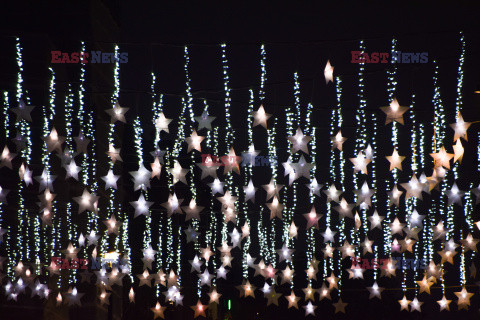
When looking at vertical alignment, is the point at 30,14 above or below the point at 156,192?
above

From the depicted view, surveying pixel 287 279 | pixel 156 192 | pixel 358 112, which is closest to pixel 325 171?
pixel 287 279

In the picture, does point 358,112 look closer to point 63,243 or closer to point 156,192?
point 63,243

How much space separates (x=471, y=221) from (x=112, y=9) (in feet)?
86.4

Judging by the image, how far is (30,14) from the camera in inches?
1033

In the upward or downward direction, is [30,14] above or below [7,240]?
above

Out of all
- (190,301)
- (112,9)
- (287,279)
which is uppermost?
(112,9)

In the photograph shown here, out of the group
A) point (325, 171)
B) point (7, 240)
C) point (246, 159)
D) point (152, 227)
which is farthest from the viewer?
point (152, 227)

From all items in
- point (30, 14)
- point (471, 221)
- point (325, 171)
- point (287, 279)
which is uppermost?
point (30, 14)

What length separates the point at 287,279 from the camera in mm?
14766

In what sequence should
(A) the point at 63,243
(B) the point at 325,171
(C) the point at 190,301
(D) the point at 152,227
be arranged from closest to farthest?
(B) the point at 325,171
(A) the point at 63,243
(D) the point at 152,227
(C) the point at 190,301

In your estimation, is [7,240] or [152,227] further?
[152,227]

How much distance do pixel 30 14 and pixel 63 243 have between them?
9.29m

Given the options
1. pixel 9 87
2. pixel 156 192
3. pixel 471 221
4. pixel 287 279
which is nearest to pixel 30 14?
pixel 9 87

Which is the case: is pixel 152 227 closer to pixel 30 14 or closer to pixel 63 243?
pixel 63 243
